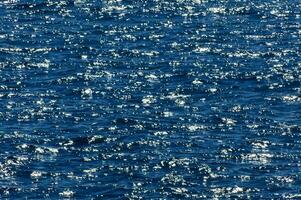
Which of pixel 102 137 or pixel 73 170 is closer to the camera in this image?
pixel 73 170

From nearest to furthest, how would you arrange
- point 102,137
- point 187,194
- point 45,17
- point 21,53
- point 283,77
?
point 187,194
point 102,137
point 283,77
point 21,53
point 45,17

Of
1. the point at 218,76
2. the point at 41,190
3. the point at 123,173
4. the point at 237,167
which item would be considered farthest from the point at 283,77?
the point at 41,190

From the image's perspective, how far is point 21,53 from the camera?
115m

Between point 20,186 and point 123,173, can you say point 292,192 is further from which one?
point 20,186

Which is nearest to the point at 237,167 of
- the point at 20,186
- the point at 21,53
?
the point at 20,186

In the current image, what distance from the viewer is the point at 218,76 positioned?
108312 mm

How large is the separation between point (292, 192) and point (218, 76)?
93.4ft

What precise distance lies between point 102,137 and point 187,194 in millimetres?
14352

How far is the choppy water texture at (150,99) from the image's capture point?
281 feet

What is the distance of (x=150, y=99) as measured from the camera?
10238cm

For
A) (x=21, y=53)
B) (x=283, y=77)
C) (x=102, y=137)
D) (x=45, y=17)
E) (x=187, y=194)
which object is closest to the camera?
(x=187, y=194)

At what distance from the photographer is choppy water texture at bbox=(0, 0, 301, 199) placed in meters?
85.5

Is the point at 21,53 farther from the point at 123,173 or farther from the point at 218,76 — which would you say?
the point at 123,173

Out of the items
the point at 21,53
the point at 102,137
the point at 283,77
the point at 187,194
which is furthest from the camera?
the point at 21,53
